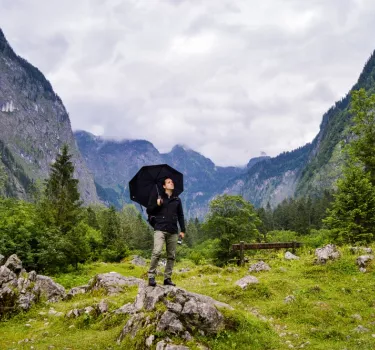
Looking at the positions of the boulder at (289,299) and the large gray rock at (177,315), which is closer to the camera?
the large gray rock at (177,315)

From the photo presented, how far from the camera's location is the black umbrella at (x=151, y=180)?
12.4 metres

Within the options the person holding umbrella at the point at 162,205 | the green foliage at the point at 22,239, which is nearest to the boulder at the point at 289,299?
the person holding umbrella at the point at 162,205

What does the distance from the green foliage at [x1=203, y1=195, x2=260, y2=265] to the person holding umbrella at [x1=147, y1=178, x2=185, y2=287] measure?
26745 mm

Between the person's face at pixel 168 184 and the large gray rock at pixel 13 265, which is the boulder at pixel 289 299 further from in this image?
the large gray rock at pixel 13 265

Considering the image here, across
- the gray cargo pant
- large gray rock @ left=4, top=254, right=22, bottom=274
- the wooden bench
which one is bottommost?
the wooden bench

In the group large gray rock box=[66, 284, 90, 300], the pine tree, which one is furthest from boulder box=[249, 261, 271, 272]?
the pine tree

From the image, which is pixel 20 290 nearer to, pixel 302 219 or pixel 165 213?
pixel 165 213

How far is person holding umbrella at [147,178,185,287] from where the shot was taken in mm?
→ 11391

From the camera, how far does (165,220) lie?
1153 cm

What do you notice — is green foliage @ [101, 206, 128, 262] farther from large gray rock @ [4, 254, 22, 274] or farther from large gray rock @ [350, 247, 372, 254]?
large gray rock @ [350, 247, 372, 254]

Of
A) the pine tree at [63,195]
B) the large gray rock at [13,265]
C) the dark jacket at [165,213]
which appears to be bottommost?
the large gray rock at [13,265]

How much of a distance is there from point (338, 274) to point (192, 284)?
7.30m

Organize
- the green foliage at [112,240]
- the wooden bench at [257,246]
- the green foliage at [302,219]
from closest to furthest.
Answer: the wooden bench at [257,246]
the green foliage at [112,240]
the green foliage at [302,219]

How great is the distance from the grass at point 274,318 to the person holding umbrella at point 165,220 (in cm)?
212
